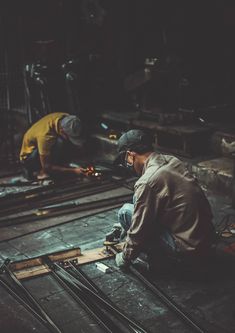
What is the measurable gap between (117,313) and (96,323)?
266 millimetres

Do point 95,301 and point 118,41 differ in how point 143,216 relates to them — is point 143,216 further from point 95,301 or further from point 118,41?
point 118,41

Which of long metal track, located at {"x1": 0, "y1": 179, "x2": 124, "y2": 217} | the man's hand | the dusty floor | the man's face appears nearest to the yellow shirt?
the man's hand

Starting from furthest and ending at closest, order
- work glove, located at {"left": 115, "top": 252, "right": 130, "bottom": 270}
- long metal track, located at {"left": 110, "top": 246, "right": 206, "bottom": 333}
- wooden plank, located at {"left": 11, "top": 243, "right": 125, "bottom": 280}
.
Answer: wooden plank, located at {"left": 11, "top": 243, "right": 125, "bottom": 280}, work glove, located at {"left": 115, "top": 252, "right": 130, "bottom": 270}, long metal track, located at {"left": 110, "top": 246, "right": 206, "bottom": 333}

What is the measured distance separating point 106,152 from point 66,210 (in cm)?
355

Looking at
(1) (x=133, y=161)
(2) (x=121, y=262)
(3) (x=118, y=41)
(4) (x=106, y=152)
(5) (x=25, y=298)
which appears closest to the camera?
(5) (x=25, y=298)

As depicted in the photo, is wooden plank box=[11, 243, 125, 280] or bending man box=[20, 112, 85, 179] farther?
bending man box=[20, 112, 85, 179]

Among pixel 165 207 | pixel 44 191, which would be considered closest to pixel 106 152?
pixel 44 191

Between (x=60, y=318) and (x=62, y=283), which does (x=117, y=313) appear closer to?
(x=60, y=318)

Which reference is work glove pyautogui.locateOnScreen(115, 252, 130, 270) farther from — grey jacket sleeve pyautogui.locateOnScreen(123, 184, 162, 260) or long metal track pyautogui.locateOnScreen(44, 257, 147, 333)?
long metal track pyautogui.locateOnScreen(44, 257, 147, 333)

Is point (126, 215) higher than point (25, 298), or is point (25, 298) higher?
point (126, 215)

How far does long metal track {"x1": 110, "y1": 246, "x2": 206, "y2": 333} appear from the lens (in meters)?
5.40

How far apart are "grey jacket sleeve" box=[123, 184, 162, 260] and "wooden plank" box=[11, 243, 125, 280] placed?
104 centimetres

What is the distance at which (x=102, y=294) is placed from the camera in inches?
242

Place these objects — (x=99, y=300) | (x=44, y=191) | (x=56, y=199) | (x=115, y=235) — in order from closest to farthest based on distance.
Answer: (x=99, y=300) → (x=115, y=235) → (x=56, y=199) → (x=44, y=191)
